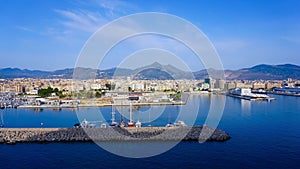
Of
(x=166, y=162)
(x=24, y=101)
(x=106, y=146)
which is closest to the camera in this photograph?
(x=166, y=162)

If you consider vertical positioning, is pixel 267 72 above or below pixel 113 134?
above

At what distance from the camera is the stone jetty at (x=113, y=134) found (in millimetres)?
4922

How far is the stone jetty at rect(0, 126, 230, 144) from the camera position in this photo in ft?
16.1

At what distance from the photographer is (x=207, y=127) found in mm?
5707

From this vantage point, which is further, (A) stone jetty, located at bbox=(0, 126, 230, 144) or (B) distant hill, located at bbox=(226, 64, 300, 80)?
(B) distant hill, located at bbox=(226, 64, 300, 80)

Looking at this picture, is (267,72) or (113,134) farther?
(267,72)

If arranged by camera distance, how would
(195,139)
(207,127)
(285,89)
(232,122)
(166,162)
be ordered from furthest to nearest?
(285,89) → (232,122) → (207,127) → (195,139) → (166,162)

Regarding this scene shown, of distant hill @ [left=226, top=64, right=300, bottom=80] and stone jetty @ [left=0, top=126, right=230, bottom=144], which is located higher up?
distant hill @ [left=226, top=64, right=300, bottom=80]

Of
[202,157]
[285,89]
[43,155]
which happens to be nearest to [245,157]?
Result: [202,157]

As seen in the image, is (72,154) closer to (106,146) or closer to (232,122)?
(106,146)

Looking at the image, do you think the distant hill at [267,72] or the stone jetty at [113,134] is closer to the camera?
the stone jetty at [113,134]

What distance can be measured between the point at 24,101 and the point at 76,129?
790 cm

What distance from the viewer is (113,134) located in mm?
5055

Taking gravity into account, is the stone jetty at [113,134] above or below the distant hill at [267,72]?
below
